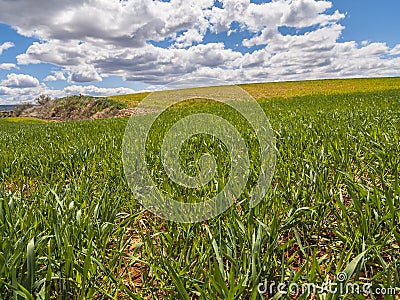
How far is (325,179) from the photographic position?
2402mm

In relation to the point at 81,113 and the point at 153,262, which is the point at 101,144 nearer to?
the point at 153,262

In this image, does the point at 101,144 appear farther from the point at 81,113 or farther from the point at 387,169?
the point at 81,113

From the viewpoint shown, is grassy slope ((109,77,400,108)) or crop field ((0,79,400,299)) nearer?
crop field ((0,79,400,299))

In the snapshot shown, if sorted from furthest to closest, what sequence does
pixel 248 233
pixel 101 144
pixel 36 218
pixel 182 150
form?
pixel 101 144 → pixel 182 150 → pixel 36 218 → pixel 248 233

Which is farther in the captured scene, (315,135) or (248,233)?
(315,135)

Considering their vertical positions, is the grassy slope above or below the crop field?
above

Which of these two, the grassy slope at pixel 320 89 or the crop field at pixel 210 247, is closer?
the crop field at pixel 210 247

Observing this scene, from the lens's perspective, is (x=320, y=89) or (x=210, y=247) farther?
(x=320, y=89)

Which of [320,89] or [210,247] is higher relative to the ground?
[320,89]

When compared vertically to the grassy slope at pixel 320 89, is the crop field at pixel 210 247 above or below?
below

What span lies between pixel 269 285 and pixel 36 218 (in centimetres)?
147

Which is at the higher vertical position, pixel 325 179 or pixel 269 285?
pixel 325 179

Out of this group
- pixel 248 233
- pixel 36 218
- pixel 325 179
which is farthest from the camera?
pixel 325 179

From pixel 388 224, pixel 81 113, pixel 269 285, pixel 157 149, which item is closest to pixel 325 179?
pixel 388 224
